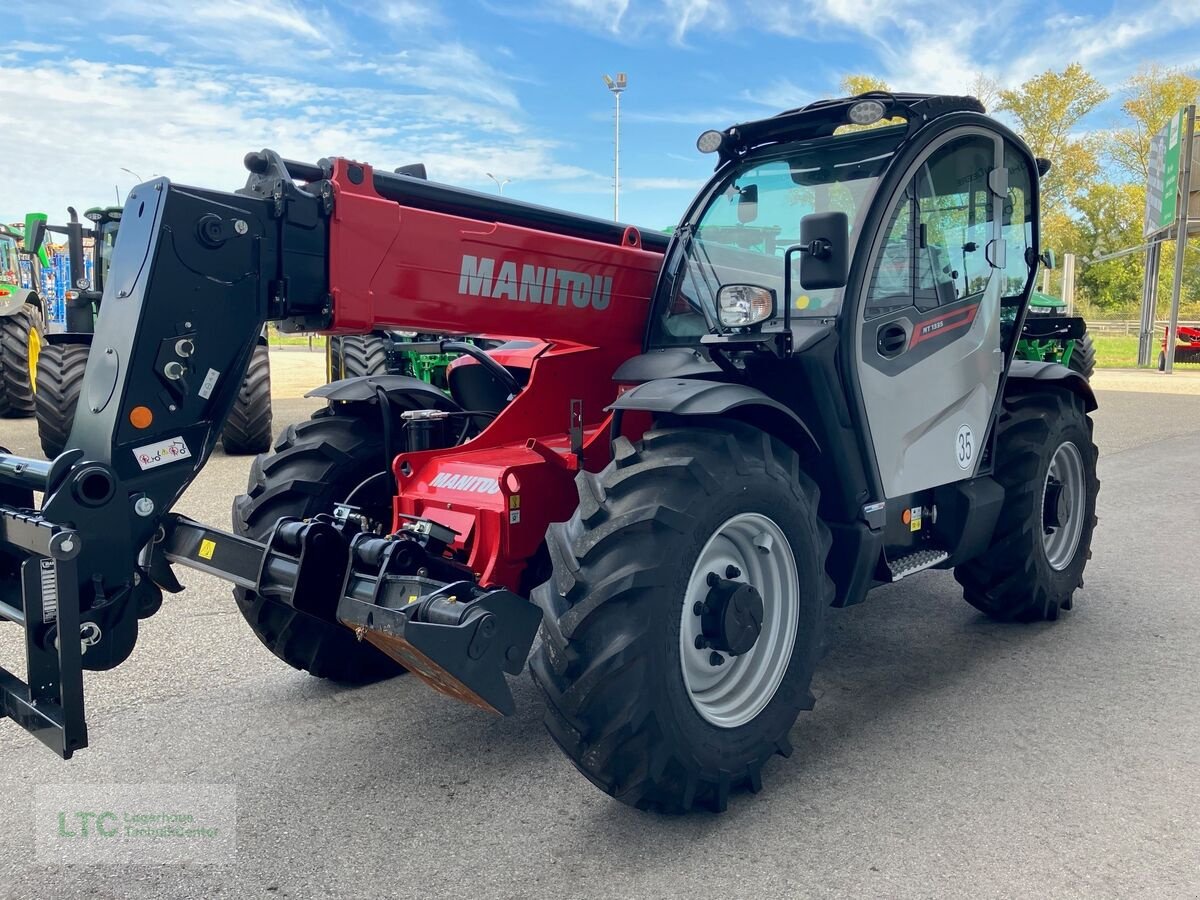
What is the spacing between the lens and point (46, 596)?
2.63 meters

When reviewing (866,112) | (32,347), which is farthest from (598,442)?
(32,347)

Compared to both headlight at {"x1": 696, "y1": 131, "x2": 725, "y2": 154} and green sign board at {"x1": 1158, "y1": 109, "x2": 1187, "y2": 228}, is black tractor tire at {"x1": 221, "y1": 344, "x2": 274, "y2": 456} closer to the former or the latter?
headlight at {"x1": 696, "y1": 131, "x2": 725, "y2": 154}

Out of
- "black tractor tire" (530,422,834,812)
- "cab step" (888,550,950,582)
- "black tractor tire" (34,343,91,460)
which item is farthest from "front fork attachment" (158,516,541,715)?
"black tractor tire" (34,343,91,460)

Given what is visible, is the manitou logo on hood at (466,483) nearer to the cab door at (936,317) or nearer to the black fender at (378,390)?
the black fender at (378,390)

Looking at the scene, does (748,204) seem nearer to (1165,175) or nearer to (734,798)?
(734,798)

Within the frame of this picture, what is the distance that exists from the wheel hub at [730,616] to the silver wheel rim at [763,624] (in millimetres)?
35

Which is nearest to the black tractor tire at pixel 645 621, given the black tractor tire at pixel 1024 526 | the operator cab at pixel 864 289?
the operator cab at pixel 864 289

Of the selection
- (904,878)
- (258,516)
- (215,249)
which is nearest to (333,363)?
(258,516)

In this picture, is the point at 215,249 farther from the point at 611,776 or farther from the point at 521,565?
the point at 611,776

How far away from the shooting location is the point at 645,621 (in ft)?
9.29

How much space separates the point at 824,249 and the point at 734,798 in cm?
187

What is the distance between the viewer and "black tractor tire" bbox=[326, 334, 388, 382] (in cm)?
1314

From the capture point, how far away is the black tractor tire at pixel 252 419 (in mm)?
10414

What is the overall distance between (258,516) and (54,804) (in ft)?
4.00
